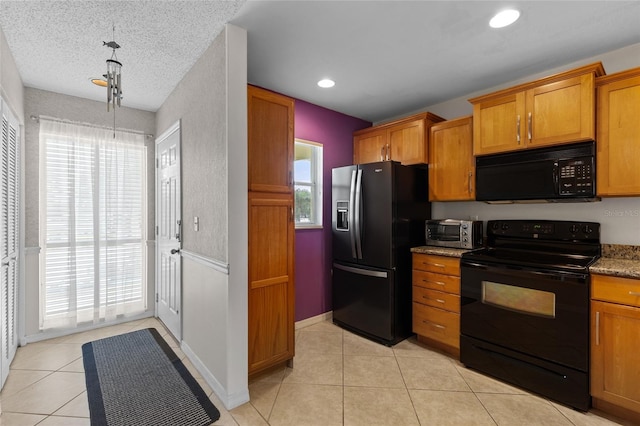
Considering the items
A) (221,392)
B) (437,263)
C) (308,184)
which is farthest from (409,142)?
(221,392)

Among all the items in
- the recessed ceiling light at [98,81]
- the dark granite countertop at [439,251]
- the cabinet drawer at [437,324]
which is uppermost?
the recessed ceiling light at [98,81]

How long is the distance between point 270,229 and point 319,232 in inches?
49.7

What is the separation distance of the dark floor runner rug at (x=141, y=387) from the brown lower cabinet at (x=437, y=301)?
1981 mm

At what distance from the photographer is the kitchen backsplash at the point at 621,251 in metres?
2.24

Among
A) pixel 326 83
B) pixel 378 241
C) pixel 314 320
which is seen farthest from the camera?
pixel 314 320

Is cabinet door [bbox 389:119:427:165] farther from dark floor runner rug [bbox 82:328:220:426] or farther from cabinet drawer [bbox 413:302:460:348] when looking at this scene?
dark floor runner rug [bbox 82:328:220:426]

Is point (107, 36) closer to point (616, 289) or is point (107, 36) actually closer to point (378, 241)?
point (378, 241)

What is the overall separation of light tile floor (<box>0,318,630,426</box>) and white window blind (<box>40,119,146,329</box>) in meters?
0.53

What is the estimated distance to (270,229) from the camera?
2348mm

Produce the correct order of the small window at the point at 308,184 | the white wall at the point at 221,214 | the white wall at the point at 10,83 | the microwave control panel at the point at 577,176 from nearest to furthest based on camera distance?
the white wall at the point at 221,214
the white wall at the point at 10,83
the microwave control panel at the point at 577,176
the small window at the point at 308,184

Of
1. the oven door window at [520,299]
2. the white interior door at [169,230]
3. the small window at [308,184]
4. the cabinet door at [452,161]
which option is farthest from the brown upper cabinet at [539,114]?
the white interior door at [169,230]

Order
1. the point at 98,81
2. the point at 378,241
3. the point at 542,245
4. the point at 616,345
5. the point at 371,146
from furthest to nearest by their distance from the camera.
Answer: the point at 371,146
the point at 378,241
the point at 98,81
the point at 542,245
the point at 616,345

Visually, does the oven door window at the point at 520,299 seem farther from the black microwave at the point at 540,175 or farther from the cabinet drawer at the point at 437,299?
the black microwave at the point at 540,175

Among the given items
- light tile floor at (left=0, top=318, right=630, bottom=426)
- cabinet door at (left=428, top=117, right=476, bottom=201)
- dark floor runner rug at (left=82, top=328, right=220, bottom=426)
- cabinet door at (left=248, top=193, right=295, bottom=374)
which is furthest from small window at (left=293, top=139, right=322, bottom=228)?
dark floor runner rug at (left=82, top=328, right=220, bottom=426)
